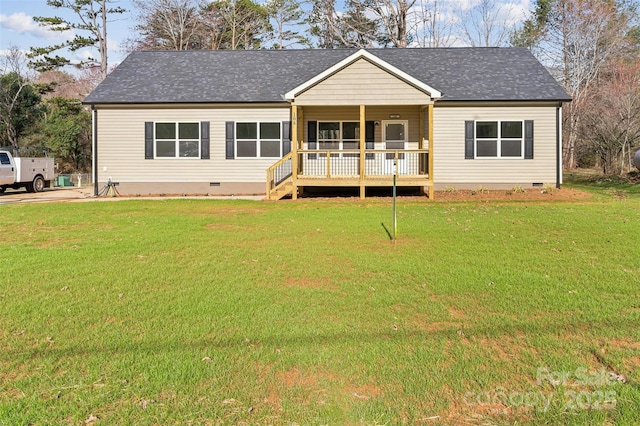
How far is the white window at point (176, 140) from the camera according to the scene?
18.0 meters

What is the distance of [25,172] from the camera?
20.5 meters

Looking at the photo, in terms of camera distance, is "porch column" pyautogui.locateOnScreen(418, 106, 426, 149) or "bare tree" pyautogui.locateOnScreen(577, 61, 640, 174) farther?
"bare tree" pyautogui.locateOnScreen(577, 61, 640, 174)

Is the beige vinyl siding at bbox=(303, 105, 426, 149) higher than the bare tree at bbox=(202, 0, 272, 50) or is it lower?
lower

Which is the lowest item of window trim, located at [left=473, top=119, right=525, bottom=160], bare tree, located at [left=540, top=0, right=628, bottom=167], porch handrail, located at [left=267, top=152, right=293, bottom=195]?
porch handrail, located at [left=267, top=152, right=293, bottom=195]

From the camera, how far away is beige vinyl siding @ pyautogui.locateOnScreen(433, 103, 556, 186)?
1723 cm

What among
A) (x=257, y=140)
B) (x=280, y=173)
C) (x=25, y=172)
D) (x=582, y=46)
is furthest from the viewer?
(x=582, y=46)

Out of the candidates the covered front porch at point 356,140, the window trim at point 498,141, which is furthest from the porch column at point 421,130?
the window trim at point 498,141

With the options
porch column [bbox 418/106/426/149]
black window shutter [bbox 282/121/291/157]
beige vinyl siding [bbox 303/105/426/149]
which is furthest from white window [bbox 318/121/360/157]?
porch column [bbox 418/106/426/149]

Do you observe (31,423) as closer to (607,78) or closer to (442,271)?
(442,271)

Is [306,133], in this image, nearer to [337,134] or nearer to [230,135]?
[337,134]

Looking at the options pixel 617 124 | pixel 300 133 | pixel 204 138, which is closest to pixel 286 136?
pixel 300 133

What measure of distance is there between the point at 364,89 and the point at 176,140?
7.46m

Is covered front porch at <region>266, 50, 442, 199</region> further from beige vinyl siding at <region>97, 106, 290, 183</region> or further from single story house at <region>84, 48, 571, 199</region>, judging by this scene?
beige vinyl siding at <region>97, 106, 290, 183</region>

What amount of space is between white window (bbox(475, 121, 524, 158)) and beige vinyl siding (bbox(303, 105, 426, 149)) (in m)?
2.26
